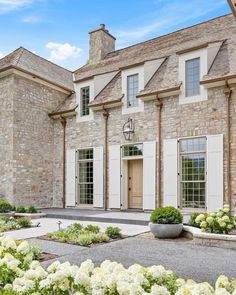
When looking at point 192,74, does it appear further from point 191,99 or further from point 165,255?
point 165,255

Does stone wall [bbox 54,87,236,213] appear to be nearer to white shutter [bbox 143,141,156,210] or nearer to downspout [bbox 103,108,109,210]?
downspout [bbox 103,108,109,210]

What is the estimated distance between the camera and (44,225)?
31.5 feet

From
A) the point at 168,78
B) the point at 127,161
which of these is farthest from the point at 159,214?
the point at 168,78

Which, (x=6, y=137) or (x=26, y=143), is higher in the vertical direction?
(x=6, y=137)

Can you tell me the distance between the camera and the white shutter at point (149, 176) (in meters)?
11.2

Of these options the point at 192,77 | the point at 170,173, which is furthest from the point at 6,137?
the point at 192,77

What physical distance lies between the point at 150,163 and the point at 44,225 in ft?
13.9

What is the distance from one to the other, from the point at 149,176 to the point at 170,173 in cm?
84

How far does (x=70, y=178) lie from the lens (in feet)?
45.2

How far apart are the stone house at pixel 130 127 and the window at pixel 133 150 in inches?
1.5

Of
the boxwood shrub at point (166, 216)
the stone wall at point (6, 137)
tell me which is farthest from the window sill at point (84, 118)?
the boxwood shrub at point (166, 216)

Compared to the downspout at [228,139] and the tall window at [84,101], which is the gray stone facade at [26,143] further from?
the downspout at [228,139]

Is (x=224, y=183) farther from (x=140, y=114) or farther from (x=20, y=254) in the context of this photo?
(x=20, y=254)

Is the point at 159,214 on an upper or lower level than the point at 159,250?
upper
